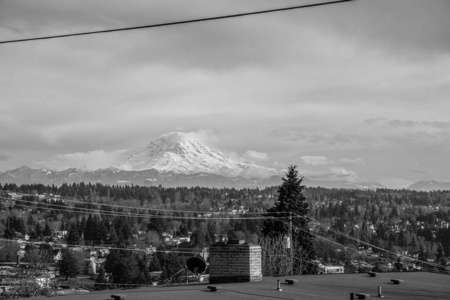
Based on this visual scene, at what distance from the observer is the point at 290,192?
7419cm

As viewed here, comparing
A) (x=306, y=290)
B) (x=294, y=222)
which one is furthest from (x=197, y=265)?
(x=294, y=222)

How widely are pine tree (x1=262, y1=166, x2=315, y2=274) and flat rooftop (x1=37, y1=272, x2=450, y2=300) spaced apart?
43.7m

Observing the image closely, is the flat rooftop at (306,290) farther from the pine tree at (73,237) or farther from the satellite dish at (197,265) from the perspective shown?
the pine tree at (73,237)

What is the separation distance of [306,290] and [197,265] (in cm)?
355

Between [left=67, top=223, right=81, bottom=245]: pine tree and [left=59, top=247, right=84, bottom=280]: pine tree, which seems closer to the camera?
[left=59, top=247, right=84, bottom=280]: pine tree

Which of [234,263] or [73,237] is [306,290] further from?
[73,237]

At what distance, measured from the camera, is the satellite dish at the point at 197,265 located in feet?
69.2

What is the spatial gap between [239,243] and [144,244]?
136493 millimetres

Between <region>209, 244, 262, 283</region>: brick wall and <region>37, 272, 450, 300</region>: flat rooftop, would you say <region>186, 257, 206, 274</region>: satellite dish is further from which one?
<region>209, 244, 262, 283</region>: brick wall

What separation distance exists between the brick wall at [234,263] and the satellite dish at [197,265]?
75.0 inches

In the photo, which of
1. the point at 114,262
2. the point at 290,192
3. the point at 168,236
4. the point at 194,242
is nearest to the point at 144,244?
the point at 194,242

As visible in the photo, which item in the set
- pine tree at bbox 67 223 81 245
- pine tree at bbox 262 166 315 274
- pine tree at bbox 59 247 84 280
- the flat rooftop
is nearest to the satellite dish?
the flat rooftop

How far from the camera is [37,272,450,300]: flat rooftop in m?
18.1

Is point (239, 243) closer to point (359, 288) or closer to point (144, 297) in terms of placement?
point (359, 288)
